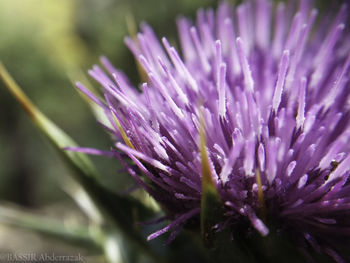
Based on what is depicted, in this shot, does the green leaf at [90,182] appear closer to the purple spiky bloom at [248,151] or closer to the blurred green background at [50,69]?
the purple spiky bloom at [248,151]

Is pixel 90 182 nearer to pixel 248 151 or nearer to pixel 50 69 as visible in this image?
pixel 248 151

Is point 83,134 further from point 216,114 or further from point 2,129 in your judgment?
point 216,114

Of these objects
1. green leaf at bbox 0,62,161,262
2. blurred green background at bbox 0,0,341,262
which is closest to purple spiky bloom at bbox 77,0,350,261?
green leaf at bbox 0,62,161,262

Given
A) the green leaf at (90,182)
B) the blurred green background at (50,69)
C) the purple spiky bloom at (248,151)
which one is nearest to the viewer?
the purple spiky bloom at (248,151)

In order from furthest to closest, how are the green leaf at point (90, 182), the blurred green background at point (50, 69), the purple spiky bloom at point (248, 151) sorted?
the blurred green background at point (50, 69), the green leaf at point (90, 182), the purple spiky bloom at point (248, 151)

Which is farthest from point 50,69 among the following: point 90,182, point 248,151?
point 248,151

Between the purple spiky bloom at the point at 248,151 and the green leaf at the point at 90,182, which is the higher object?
the green leaf at the point at 90,182

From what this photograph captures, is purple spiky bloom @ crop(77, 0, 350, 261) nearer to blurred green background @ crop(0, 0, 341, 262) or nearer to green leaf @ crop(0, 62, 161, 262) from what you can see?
green leaf @ crop(0, 62, 161, 262)

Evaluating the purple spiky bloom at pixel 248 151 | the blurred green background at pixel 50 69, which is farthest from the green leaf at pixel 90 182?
the blurred green background at pixel 50 69

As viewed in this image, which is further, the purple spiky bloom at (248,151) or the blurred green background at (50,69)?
the blurred green background at (50,69)
